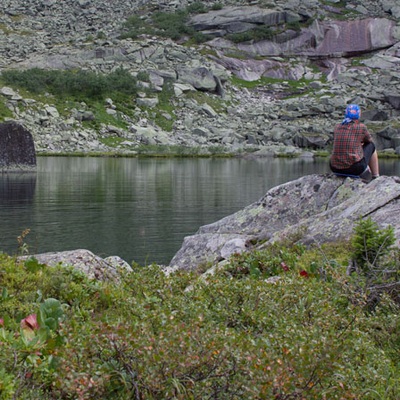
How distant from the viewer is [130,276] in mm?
8891

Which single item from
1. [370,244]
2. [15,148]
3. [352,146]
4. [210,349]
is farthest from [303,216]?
[15,148]

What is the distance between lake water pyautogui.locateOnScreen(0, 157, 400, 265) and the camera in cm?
2455

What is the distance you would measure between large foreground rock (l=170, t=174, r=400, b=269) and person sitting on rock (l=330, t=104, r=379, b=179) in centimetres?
40

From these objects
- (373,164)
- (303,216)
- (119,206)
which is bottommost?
(119,206)

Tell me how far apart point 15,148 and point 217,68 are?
95862 mm

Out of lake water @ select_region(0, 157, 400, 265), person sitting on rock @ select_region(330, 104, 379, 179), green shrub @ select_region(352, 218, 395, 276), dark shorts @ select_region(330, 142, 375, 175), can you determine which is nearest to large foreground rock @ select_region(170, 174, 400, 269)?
dark shorts @ select_region(330, 142, 375, 175)

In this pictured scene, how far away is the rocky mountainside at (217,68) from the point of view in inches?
4107

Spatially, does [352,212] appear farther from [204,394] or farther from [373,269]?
[204,394]

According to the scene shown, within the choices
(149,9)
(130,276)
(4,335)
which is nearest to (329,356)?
(4,335)

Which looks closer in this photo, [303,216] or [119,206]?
[303,216]

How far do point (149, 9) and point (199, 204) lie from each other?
165 metres

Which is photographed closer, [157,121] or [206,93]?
[157,121]

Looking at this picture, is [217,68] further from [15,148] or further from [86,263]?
[86,263]

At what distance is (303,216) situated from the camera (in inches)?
626
